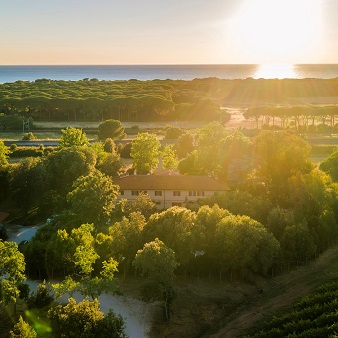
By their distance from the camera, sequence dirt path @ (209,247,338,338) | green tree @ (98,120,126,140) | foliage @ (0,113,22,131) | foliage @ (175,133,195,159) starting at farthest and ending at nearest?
foliage @ (0,113,22,131) < green tree @ (98,120,126,140) < foliage @ (175,133,195,159) < dirt path @ (209,247,338,338)

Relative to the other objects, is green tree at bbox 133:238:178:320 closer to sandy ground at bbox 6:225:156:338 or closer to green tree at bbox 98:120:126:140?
sandy ground at bbox 6:225:156:338

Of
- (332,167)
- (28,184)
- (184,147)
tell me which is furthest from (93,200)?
(184,147)

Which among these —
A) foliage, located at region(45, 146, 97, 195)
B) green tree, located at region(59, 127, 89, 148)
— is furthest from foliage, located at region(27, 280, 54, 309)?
green tree, located at region(59, 127, 89, 148)

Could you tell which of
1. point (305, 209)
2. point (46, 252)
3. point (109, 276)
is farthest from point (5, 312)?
point (305, 209)

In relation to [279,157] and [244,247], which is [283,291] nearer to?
[244,247]

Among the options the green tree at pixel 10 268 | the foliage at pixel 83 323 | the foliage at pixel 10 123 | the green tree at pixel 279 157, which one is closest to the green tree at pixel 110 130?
the foliage at pixel 10 123

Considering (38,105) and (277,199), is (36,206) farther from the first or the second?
(38,105)

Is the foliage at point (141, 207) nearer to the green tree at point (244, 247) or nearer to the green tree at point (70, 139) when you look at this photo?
the green tree at point (244, 247)
